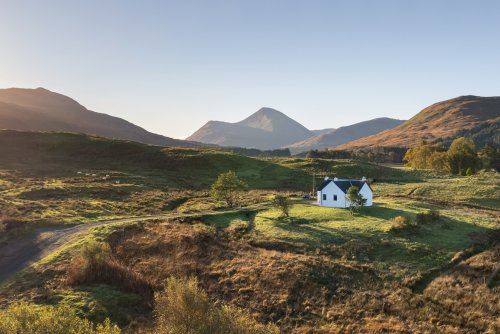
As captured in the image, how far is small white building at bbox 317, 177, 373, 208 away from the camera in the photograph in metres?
71.1

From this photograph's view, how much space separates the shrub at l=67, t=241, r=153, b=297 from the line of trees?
123636 mm

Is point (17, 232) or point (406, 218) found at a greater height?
point (406, 218)

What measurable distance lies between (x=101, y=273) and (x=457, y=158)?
5312 inches

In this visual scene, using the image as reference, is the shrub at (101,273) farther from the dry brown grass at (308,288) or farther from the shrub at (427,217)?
the shrub at (427,217)

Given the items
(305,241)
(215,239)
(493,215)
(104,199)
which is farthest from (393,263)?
(104,199)

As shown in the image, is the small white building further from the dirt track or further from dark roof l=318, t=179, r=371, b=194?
the dirt track

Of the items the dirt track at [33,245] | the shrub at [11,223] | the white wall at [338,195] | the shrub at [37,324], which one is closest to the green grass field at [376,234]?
the white wall at [338,195]

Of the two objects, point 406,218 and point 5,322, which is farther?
point 406,218

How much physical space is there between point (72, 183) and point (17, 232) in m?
50.3

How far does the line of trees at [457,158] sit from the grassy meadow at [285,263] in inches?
2201

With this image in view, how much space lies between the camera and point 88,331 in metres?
21.0

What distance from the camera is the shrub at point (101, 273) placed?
41062 mm

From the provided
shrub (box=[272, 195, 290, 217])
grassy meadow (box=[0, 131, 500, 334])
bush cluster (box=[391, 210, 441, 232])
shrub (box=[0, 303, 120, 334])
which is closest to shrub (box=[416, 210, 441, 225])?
bush cluster (box=[391, 210, 441, 232])

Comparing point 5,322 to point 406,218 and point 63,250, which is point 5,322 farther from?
point 406,218
